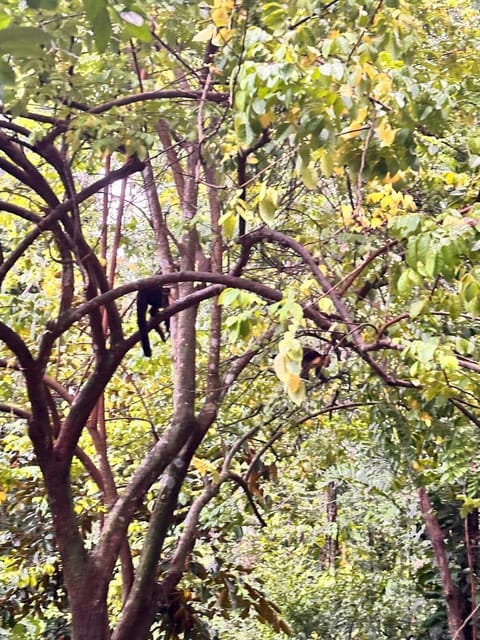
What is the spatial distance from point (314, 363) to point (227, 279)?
0.86 metres

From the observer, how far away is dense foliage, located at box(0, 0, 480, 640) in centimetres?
201

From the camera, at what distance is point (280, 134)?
2.07m

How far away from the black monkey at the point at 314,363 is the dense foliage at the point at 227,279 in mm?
16

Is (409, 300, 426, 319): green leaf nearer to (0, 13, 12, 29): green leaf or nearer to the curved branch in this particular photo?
the curved branch

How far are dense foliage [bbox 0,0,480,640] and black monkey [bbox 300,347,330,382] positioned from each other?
16mm

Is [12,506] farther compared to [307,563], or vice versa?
[307,563]

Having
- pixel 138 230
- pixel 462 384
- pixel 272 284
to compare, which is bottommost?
pixel 462 384

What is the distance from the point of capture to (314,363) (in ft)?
11.3

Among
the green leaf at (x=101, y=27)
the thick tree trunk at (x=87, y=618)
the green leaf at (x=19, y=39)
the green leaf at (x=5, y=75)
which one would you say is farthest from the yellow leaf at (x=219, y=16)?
the thick tree trunk at (x=87, y=618)

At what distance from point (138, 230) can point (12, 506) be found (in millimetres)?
2126

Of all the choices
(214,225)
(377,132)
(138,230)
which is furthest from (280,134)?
(138,230)

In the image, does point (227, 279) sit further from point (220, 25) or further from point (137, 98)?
point (220, 25)

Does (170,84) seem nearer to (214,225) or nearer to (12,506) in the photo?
(214,225)

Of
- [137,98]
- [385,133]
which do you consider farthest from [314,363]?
[385,133]
